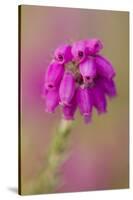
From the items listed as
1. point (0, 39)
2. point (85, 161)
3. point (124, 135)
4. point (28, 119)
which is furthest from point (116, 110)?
point (0, 39)

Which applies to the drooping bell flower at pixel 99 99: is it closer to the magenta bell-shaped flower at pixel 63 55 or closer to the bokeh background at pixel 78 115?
the bokeh background at pixel 78 115

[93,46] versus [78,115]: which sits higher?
[93,46]

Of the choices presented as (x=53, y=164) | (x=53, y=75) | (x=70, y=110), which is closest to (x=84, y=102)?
(x=70, y=110)

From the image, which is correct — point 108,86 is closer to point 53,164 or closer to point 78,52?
point 78,52

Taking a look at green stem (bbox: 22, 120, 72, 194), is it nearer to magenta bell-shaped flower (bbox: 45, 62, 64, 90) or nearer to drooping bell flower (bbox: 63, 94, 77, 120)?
drooping bell flower (bbox: 63, 94, 77, 120)

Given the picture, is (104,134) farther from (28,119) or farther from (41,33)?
(41,33)

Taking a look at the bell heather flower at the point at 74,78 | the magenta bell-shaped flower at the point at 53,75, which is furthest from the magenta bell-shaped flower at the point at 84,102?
the magenta bell-shaped flower at the point at 53,75
